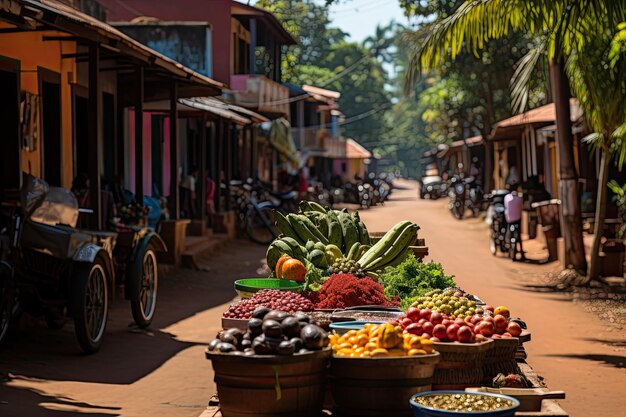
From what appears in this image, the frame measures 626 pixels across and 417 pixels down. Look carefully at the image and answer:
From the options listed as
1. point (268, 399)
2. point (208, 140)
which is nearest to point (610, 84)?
point (268, 399)

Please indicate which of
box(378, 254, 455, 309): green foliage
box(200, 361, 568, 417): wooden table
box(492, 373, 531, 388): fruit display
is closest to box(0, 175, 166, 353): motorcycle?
box(378, 254, 455, 309): green foliage

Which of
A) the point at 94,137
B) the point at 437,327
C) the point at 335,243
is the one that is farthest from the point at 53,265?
the point at 437,327

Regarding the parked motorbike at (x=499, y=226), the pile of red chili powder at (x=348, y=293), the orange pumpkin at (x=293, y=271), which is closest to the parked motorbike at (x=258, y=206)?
the parked motorbike at (x=499, y=226)

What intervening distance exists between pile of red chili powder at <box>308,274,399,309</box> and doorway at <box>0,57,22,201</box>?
6855mm

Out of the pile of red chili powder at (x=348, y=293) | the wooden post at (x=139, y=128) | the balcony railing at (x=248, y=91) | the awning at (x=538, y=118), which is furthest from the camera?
the balcony railing at (x=248, y=91)

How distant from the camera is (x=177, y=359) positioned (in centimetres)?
1058

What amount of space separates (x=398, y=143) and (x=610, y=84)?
11023cm

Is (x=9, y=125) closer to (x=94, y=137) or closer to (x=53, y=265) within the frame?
(x=94, y=137)

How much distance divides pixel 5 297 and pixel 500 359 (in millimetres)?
5162

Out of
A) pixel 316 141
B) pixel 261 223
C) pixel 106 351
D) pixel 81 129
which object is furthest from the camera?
pixel 316 141

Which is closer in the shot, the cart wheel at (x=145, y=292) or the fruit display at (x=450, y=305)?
the fruit display at (x=450, y=305)

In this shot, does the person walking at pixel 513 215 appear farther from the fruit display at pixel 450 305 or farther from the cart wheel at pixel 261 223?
the fruit display at pixel 450 305

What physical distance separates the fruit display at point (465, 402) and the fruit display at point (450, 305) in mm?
1164

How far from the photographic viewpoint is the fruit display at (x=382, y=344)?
5.01 meters
